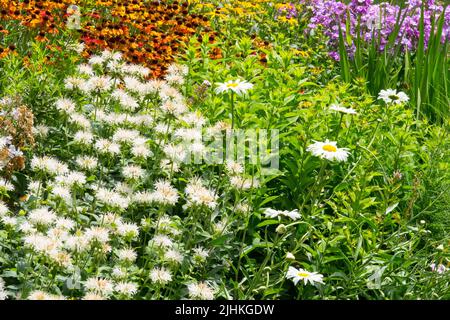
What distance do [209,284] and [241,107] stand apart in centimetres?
115

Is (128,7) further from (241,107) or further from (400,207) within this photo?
(400,207)

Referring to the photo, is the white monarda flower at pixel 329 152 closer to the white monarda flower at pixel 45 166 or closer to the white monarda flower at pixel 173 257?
the white monarda flower at pixel 173 257

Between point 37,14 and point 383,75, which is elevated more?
point 37,14

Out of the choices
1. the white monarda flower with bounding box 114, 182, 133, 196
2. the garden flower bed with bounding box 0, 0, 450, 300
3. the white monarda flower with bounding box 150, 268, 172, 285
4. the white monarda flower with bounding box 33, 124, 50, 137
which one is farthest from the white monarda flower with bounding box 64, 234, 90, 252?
the white monarda flower with bounding box 33, 124, 50, 137

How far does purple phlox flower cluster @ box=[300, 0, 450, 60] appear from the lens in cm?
654

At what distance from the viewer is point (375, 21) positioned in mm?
6582

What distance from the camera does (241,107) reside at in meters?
4.04

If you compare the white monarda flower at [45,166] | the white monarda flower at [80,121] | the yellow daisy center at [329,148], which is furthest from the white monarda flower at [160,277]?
the white monarda flower at [80,121]

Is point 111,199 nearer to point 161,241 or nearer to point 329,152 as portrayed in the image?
point 161,241

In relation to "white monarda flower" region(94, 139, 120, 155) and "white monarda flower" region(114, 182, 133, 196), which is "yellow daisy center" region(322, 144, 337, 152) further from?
"white monarda flower" region(94, 139, 120, 155)

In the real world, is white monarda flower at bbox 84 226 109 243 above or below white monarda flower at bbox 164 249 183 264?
above

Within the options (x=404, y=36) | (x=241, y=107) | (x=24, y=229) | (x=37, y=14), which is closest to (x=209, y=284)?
(x=24, y=229)

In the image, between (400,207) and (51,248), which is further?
(400,207)

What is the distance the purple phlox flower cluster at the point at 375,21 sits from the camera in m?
6.54
